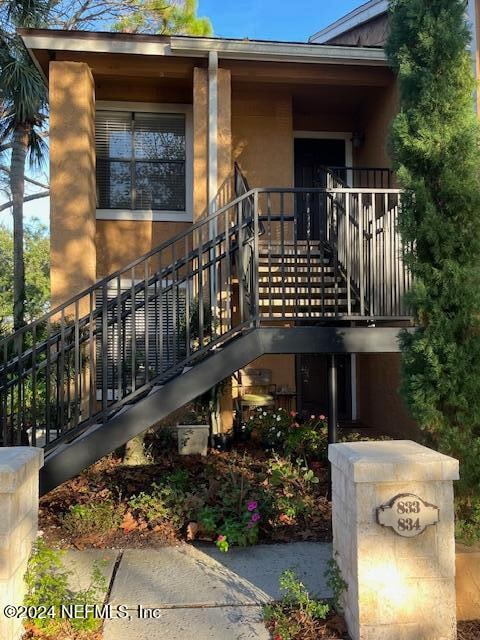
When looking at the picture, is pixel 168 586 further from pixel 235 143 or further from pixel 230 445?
pixel 235 143

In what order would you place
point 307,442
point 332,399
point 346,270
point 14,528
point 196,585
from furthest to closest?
point 307,442
point 346,270
point 332,399
point 196,585
point 14,528

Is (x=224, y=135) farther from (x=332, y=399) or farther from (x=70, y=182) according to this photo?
(x=332, y=399)

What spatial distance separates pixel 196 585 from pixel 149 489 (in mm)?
1688

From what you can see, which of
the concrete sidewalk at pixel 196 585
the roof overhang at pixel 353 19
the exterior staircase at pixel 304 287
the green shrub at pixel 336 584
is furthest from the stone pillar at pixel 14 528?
the roof overhang at pixel 353 19

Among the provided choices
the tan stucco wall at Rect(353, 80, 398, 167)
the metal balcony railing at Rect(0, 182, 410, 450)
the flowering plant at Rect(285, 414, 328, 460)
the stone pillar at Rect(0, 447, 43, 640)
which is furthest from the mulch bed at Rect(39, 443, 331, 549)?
the tan stucco wall at Rect(353, 80, 398, 167)

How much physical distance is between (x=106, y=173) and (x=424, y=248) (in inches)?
230

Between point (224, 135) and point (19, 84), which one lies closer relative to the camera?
point (224, 135)

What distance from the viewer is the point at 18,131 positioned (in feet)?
38.9

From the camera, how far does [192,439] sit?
6195 millimetres

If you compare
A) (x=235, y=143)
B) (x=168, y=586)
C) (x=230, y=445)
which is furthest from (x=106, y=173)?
(x=168, y=586)

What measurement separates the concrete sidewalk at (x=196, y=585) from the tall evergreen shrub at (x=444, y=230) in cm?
129

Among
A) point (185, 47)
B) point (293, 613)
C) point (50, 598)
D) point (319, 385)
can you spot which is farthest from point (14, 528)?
point (319, 385)

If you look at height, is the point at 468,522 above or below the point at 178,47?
below

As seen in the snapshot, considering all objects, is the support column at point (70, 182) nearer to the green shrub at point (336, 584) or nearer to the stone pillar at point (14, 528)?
the stone pillar at point (14, 528)
